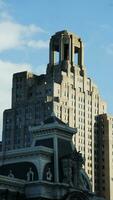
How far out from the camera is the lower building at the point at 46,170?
106 meters

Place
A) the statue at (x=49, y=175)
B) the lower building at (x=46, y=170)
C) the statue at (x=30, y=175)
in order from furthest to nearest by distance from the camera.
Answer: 1. the statue at (x=49, y=175)
2. the statue at (x=30, y=175)
3. the lower building at (x=46, y=170)

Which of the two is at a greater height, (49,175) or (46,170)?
(46,170)

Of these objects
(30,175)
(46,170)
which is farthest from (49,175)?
(30,175)

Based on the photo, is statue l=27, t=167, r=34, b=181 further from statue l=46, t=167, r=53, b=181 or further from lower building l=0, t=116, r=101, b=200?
statue l=46, t=167, r=53, b=181

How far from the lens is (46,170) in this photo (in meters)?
110

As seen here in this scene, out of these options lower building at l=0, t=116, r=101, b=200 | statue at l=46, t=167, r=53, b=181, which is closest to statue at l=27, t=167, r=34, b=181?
lower building at l=0, t=116, r=101, b=200

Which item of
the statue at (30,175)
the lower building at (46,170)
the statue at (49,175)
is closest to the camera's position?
the lower building at (46,170)

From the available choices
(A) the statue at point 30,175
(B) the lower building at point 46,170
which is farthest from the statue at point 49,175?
(A) the statue at point 30,175

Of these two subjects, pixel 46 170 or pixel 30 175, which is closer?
pixel 30 175

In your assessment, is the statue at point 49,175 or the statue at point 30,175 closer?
the statue at point 30,175

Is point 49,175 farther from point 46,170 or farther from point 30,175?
point 30,175

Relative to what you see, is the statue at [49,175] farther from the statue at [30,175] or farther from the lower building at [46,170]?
the statue at [30,175]

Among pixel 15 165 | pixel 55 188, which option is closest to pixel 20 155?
pixel 15 165

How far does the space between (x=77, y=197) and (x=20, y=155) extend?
475 inches
